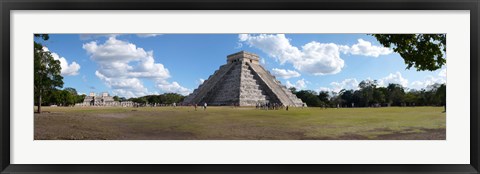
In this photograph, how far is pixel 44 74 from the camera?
21.0 ft

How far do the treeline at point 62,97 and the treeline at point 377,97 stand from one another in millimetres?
4683

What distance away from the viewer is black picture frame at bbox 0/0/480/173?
4.76 metres

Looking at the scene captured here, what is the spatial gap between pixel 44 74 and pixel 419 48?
6620 mm

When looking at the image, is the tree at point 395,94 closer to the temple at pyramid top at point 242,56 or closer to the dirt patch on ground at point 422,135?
the dirt patch on ground at point 422,135

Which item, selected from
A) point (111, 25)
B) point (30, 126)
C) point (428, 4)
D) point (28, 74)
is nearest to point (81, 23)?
point (111, 25)

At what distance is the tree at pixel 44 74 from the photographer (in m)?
6.20

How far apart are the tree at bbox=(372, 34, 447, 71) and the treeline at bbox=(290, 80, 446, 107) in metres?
0.43

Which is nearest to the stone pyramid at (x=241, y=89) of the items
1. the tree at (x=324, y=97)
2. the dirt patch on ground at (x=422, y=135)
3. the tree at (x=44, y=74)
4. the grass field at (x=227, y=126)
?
the tree at (x=324, y=97)

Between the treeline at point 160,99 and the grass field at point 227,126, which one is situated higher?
the treeline at point 160,99

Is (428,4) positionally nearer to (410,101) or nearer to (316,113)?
(410,101)

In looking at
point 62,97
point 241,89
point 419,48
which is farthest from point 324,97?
point 241,89

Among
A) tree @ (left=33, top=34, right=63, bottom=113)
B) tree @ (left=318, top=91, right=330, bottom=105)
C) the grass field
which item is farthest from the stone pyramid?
tree @ (left=33, top=34, right=63, bottom=113)

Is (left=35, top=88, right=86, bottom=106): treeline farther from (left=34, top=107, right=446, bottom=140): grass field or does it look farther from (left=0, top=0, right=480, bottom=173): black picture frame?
(left=0, top=0, right=480, bottom=173): black picture frame

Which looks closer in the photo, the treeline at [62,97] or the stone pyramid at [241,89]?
the treeline at [62,97]
